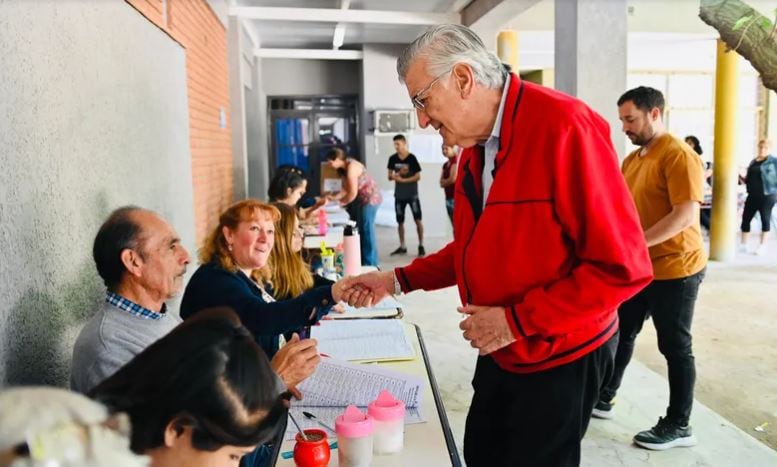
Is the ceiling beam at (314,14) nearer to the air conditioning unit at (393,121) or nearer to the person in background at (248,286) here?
the air conditioning unit at (393,121)

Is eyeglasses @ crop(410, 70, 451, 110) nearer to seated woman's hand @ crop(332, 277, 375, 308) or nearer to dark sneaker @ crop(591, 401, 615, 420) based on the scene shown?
seated woman's hand @ crop(332, 277, 375, 308)

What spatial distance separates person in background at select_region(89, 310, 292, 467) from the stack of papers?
0.68 metres

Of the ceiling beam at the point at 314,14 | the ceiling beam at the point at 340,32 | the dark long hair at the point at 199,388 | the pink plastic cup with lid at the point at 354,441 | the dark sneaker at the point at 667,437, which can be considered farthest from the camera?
the ceiling beam at the point at 340,32

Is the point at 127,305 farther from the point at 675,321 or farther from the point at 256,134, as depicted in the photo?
the point at 256,134

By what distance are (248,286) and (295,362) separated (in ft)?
2.25

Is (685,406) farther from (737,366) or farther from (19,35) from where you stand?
(19,35)

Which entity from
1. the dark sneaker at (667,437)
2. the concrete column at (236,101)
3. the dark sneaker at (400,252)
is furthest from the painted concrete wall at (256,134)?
the dark sneaker at (667,437)

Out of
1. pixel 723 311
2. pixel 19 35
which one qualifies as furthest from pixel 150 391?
pixel 723 311

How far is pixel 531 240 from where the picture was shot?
1403 mm

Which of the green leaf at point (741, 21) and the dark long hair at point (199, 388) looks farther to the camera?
the green leaf at point (741, 21)

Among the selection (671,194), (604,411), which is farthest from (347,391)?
(604,411)

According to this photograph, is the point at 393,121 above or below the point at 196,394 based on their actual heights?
above

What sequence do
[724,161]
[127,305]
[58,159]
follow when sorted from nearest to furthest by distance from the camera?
[127,305] → [58,159] → [724,161]

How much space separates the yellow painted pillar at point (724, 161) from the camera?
7.38 meters
